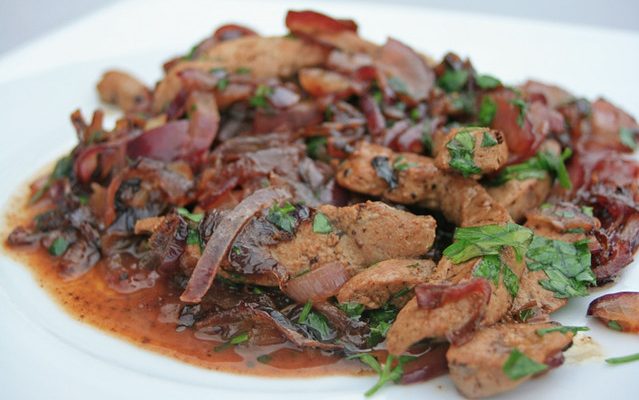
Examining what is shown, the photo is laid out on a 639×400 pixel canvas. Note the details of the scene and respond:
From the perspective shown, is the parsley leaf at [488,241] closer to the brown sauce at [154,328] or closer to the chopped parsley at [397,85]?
the brown sauce at [154,328]

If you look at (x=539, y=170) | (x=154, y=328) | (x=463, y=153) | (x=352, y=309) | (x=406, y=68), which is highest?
(x=406, y=68)

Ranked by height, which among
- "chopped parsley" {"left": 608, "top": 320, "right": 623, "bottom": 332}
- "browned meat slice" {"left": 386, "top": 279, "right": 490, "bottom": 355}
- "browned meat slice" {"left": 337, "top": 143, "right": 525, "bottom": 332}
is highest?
"browned meat slice" {"left": 337, "top": 143, "right": 525, "bottom": 332}

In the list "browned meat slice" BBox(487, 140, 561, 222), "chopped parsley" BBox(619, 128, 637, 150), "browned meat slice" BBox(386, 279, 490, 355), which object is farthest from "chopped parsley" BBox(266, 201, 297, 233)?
"chopped parsley" BBox(619, 128, 637, 150)

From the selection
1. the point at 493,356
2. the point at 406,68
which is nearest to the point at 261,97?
the point at 406,68

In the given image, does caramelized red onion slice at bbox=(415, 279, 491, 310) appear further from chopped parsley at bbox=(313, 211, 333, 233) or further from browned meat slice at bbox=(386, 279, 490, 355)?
chopped parsley at bbox=(313, 211, 333, 233)

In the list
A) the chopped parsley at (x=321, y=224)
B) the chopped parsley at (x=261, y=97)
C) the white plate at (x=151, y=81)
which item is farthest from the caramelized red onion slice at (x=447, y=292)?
the chopped parsley at (x=261, y=97)

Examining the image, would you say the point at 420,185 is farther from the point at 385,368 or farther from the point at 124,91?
the point at 124,91

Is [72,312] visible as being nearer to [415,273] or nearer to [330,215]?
[330,215]

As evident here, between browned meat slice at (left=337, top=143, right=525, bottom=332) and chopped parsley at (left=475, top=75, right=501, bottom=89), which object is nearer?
browned meat slice at (left=337, top=143, right=525, bottom=332)
